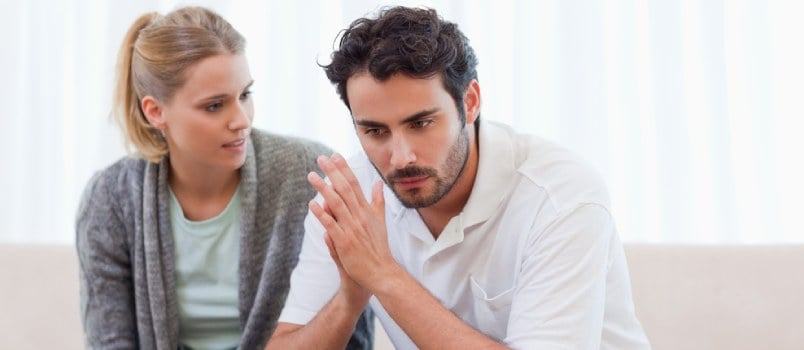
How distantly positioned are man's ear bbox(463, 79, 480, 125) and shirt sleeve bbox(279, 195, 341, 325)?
356mm

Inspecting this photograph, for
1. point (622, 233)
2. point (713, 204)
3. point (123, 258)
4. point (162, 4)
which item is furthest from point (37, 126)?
point (713, 204)

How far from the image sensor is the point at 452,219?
62.8 inches

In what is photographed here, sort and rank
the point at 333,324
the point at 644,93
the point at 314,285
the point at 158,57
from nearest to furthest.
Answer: the point at 333,324 < the point at 314,285 < the point at 158,57 < the point at 644,93

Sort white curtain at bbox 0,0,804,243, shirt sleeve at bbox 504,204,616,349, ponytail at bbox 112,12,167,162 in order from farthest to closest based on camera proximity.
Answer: white curtain at bbox 0,0,804,243
ponytail at bbox 112,12,167,162
shirt sleeve at bbox 504,204,616,349

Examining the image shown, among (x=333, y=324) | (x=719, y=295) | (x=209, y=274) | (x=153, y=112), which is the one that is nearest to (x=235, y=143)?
(x=153, y=112)

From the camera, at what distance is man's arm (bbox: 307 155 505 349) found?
1455 millimetres

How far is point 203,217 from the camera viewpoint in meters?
2.07

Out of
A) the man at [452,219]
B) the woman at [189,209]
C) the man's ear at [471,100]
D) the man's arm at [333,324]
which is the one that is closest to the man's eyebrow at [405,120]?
the man at [452,219]

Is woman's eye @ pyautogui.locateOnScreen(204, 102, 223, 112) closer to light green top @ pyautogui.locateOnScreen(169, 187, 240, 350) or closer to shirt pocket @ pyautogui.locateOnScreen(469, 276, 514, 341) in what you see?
light green top @ pyautogui.locateOnScreen(169, 187, 240, 350)

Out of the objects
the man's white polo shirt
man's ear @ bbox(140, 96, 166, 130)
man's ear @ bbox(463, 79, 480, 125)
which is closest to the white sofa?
the man's white polo shirt

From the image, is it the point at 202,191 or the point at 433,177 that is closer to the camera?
the point at 433,177

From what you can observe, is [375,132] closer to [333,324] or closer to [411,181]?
[411,181]

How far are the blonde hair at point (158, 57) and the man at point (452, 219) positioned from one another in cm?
46

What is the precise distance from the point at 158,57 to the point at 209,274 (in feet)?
1.54
